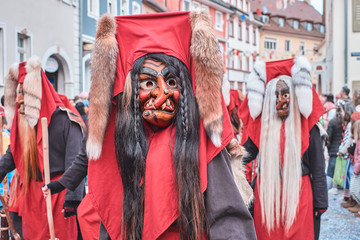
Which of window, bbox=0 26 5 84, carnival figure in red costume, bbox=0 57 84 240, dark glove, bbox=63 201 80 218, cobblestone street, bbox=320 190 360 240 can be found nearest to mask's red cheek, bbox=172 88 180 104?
dark glove, bbox=63 201 80 218

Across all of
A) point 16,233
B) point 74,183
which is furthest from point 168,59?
point 16,233

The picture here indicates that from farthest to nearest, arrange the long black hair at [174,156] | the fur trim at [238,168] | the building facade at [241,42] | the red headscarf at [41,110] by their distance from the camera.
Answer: the building facade at [241,42] < the red headscarf at [41,110] < the fur trim at [238,168] < the long black hair at [174,156]

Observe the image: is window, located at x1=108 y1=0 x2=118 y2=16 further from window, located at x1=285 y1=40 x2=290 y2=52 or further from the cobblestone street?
window, located at x1=285 y1=40 x2=290 y2=52

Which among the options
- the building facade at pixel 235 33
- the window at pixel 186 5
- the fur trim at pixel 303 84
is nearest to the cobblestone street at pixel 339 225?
the fur trim at pixel 303 84

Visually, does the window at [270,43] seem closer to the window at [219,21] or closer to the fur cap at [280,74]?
the window at [219,21]

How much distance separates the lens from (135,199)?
2330 millimetres

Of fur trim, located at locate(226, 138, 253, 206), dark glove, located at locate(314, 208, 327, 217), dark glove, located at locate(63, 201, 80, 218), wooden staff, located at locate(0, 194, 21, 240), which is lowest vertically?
wooden staff, located at locate(0, 194, 21, 240)

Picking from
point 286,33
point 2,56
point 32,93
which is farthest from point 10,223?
point 286,33

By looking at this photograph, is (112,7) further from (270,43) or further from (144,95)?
(270,43)

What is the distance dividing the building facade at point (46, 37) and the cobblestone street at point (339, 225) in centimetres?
903

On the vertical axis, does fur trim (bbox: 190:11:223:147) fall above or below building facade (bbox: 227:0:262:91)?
below

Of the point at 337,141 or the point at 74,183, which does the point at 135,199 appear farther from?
the point at 337,141

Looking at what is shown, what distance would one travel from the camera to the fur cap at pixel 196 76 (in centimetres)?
228

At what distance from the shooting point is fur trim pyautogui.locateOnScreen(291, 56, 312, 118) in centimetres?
416
